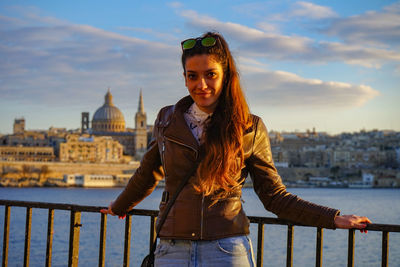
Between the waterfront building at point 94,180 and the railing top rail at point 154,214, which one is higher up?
the railing top rail at point 154,214

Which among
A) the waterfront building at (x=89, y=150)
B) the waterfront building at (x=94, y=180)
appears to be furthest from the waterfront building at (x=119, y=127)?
the waterfront building at (x=94, y=180)

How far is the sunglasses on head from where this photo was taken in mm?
1870

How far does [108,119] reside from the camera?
75438 mm

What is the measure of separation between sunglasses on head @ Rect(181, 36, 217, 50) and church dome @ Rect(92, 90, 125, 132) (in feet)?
243

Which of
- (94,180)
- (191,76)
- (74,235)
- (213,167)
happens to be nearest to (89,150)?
(94,180)

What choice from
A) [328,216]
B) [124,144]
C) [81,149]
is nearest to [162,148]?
[328,216]

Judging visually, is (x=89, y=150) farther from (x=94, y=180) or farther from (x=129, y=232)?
(x=129, y=232)

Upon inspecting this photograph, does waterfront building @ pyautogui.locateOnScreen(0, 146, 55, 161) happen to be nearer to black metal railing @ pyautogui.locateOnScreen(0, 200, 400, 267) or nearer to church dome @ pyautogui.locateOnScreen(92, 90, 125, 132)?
church dome @ pyautogui.locateOnScreen(92, 90, 125, 132)

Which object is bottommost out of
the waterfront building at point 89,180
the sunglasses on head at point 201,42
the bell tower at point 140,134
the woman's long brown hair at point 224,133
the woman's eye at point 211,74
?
the waterfront building at point 89,180

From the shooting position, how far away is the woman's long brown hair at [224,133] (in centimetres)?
180

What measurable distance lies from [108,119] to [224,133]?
74497 millimetres

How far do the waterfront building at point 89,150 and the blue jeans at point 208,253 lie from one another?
55097 mm

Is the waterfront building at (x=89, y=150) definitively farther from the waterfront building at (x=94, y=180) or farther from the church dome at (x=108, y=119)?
the church dome at (x=108, y=119)

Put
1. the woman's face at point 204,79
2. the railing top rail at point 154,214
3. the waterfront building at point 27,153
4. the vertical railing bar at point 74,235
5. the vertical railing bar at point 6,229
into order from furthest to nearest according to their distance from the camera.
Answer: the waterfront building at point 27,153 → the vertical railing bar at point 6,229 → the vertical railing bar at point 74,235 → the railing top rail at point 154,214 → the woman's face at point 204,79
